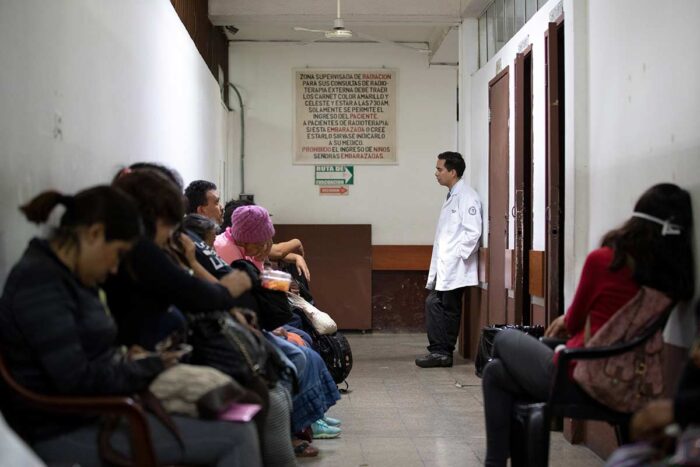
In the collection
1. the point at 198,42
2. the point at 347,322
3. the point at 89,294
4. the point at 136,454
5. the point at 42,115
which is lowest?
the point at 347,322

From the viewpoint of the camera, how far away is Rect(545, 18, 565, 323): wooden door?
4.93 meters

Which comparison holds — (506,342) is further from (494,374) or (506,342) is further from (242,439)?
(242,439)

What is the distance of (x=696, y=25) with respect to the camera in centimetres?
315

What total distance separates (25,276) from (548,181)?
3.45 metres

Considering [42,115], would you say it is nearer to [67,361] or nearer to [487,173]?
[67,361]

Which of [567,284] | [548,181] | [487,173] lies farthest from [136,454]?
[487,173]

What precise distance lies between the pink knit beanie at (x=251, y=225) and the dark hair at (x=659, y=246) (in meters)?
1.84

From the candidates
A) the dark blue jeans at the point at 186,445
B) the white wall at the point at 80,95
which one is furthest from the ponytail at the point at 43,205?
the dark blue jeans at the point at 186,445

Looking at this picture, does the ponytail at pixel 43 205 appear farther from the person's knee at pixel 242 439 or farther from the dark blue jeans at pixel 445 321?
the dark blue jeans at pixel 445 321

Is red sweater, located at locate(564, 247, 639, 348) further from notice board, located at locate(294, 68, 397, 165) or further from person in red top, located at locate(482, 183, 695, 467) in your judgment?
notice board, located at locate(294, 68, 397, 165)

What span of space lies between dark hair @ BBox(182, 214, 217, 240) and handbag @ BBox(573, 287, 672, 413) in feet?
5.31

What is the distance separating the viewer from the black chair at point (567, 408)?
3.06m

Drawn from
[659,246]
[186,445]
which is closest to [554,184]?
[659,246]

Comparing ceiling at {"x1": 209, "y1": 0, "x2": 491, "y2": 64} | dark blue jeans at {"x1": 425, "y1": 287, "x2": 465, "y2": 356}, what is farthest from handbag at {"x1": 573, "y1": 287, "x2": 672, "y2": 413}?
ceiling at {"x1": 209, "y1": 0, "x2": 491, "y2": 64}
